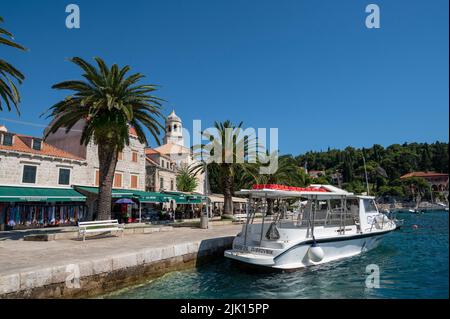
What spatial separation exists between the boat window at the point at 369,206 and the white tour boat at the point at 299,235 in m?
0.20

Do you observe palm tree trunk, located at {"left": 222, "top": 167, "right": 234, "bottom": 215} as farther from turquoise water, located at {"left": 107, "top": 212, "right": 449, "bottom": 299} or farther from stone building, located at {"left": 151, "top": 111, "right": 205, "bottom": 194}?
stone building, located at {"left": 151, "top": 111, "right": 205, "bottom": 194}

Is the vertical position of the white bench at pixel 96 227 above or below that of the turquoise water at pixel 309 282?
above

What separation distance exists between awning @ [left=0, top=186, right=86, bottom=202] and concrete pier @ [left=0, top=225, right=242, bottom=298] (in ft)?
22.4

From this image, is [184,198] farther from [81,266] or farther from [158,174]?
[81,266]

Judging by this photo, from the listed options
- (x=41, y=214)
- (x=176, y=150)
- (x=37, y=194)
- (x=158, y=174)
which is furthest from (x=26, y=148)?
(x=176, y=150)

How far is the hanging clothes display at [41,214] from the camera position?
2241 centimetres

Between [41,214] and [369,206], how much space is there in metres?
23.3

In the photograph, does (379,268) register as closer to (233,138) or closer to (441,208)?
(233,138)

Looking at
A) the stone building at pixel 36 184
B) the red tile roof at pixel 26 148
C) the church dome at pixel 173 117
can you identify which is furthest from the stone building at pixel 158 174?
the church dome at pixel 173 117

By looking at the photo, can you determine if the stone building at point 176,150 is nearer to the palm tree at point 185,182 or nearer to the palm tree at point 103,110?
the palm tree at point 185,182

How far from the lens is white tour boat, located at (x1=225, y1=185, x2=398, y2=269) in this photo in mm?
12719

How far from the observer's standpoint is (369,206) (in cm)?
1855
